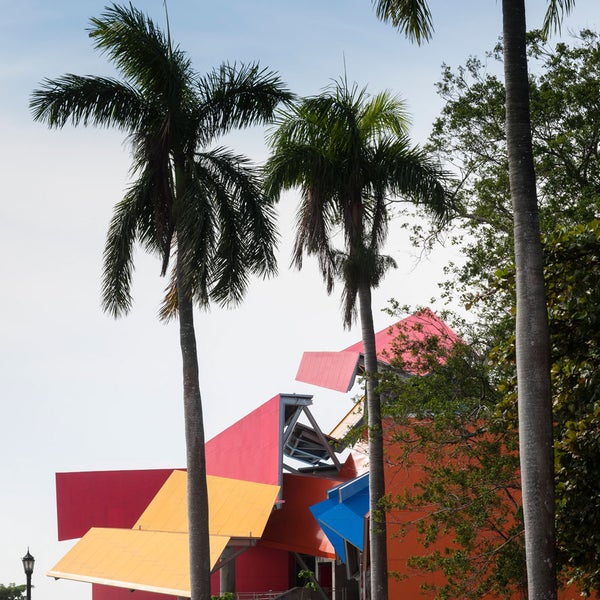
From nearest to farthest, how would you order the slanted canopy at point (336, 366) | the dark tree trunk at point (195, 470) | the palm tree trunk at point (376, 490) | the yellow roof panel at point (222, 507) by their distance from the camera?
the dark tree trunk at point (195, 470)
the palm tree trunk at point (376, 490)
the yellow roof panel at point (222, 507)
the slanted canopy at point (336, 366)

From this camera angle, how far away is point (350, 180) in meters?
24.3

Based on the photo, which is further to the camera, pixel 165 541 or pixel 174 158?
pixel 165 541

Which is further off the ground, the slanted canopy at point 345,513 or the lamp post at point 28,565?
the slanted canopy at point 345,513

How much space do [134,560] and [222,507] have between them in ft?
10.6

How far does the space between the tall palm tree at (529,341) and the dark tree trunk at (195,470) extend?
11.0 m

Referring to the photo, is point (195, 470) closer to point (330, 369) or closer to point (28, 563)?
point (28, 563)

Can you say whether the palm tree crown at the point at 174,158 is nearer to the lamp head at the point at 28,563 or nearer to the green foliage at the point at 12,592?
the lamp head at the point at 28,563

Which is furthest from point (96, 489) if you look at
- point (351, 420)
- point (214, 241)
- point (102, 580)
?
point (214, 241)

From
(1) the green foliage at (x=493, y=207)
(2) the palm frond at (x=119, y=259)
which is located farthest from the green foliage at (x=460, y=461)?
(2) the palm frond at (x=119, y=259)

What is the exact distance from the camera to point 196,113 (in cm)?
2377

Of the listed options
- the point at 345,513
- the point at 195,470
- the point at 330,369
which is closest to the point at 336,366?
the point at 330,369

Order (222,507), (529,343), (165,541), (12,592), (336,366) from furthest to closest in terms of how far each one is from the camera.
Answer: (12,592) → (336,366) → (222,507) → (165,541) → (529,343)

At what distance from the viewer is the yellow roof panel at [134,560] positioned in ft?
97.7

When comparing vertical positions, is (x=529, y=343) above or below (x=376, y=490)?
above
